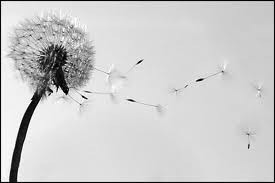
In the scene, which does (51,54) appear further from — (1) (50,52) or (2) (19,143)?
(2) (19,143)

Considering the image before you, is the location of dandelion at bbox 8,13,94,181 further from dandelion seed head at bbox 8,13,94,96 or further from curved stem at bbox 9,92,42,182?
curved stem at bbox 9,92,42,182

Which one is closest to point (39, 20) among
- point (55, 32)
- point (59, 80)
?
point (55, 32)

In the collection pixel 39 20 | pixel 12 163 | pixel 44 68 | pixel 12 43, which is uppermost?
pixel 39 20

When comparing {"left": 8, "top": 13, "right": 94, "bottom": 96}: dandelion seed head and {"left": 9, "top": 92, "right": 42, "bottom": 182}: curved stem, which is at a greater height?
{"left": 8, "top": 13, "right": 94, "bottom": 96}: dandelion seed head

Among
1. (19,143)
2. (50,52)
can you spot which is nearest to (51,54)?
(50,52)

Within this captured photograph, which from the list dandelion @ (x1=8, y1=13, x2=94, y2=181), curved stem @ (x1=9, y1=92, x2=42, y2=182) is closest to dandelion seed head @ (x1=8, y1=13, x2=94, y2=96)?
dandelion @ (x1=8, y1=13, x2=94, y2=181)

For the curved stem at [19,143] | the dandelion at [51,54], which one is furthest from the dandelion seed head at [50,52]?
the curved stem at [19,143]

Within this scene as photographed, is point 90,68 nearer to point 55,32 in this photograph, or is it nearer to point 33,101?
point 55,32
